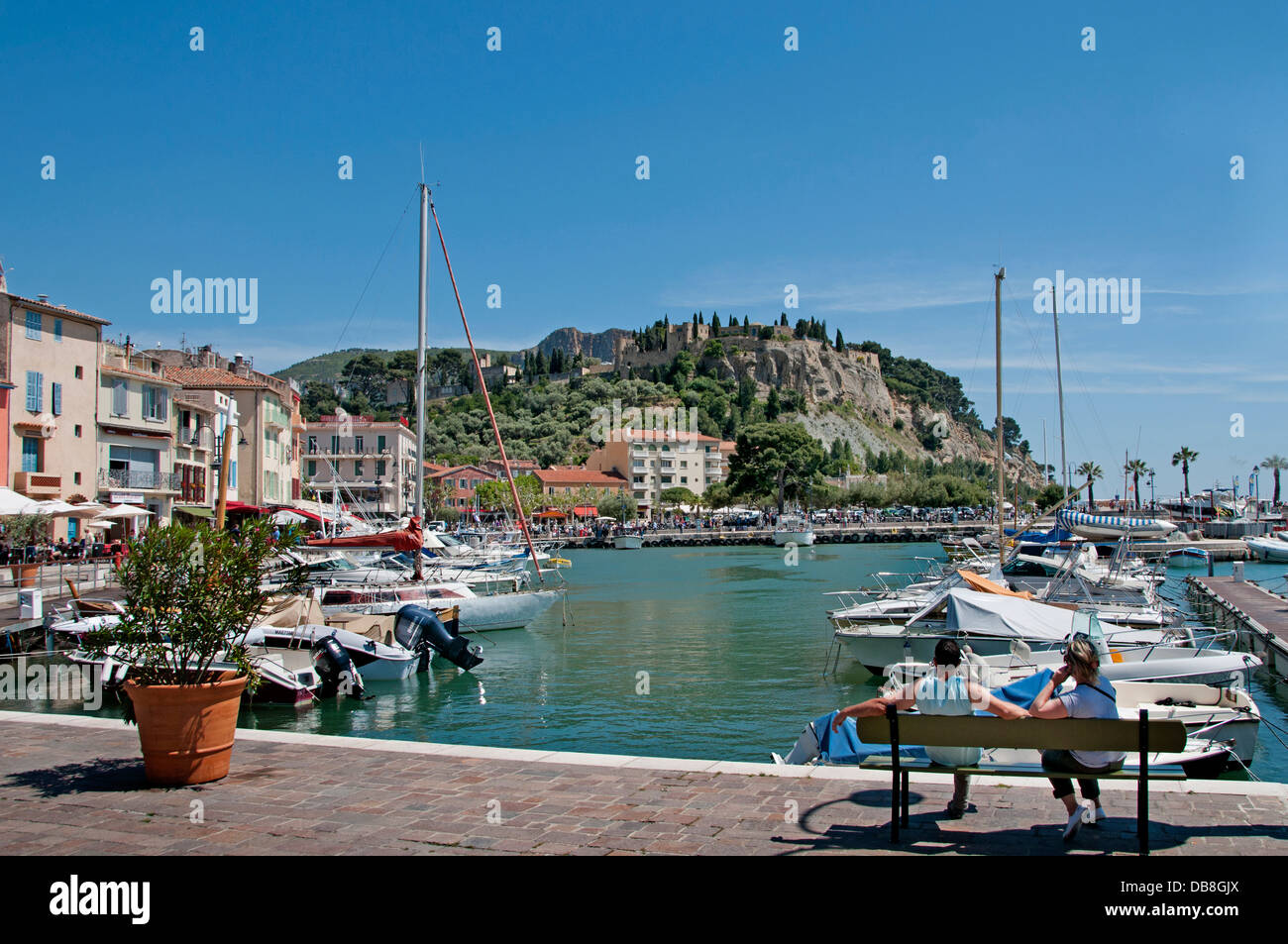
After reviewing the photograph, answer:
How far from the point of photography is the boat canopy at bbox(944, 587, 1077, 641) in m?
19.8

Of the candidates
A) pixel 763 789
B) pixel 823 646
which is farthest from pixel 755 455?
pixel 763 789

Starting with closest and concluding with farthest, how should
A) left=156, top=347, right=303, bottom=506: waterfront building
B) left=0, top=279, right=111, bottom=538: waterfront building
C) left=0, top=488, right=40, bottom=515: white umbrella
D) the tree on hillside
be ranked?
left=0, top=488, right=40, bottom=515: white umbrella
left=0, top=279, right=111, bottom=538: waterfront building
left=156, top=347, right=303, bottom=506: waterfront building
the tree on hillside

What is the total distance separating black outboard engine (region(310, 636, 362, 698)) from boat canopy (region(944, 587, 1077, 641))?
13174 mm

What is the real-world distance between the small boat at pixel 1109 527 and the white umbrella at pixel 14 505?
42.3 meters

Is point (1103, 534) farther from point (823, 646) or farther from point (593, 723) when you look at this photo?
point (593, 723)

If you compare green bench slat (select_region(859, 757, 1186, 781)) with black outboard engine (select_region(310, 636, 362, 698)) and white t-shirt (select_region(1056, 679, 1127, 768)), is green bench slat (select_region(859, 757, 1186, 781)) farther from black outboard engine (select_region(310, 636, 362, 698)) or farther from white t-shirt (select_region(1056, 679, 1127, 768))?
black outboard engine (select_region(310, 636, 362, 698))

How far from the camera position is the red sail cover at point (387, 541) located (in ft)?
98.3

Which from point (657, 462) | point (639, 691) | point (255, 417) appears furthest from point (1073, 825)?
point (657, 462)

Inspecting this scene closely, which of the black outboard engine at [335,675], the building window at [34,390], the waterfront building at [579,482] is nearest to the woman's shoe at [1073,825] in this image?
the black outboard engine at [335,675]

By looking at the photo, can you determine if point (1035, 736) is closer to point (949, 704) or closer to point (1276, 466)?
point (949, 704)

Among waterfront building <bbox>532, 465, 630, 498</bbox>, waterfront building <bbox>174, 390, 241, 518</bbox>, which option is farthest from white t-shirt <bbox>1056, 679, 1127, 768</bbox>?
waterfront building <bbox>532, 465, 630, 498</bbox>

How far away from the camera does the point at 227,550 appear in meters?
8.12

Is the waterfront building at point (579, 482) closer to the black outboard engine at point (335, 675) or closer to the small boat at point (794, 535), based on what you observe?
the small boat at point (794, 535)
